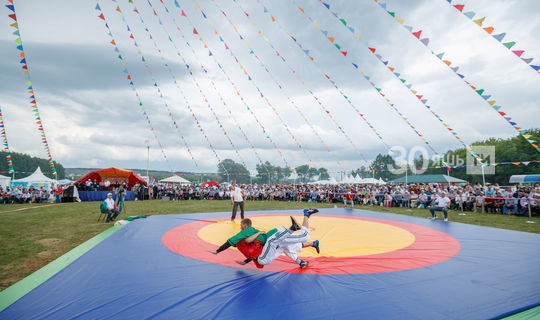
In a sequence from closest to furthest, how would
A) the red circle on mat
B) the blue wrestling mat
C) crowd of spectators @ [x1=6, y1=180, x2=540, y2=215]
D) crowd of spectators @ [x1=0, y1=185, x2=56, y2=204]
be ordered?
the blue wrestling mat → the red circle on mat → crowd of spectators @ [x1=6, y1=180, x2=540, y2=215] → crowd of spectators @ [x1=0, y1=185, x2=56, y2=204]

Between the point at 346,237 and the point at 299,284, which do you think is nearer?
the point at 299,284

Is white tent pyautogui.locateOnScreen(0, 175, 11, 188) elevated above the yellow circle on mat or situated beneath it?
elevated above

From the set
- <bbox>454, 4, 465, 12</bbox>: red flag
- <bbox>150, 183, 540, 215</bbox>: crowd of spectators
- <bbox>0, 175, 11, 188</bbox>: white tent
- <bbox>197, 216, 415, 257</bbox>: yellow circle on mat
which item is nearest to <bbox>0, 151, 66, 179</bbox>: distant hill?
<bbox>0, 175, 11, 188</bbox>: white tent

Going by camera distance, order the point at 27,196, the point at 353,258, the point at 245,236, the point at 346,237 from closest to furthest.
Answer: the point at 245,236 → the point at 353,258 → the point at 346,237 → the point at 27,196

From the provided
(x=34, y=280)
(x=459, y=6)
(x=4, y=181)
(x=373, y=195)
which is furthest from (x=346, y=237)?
(x=4, y=181)

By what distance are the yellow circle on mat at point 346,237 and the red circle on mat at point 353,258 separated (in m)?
0.25

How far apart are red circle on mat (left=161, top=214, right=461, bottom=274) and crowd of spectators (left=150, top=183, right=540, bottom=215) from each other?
17.8ft

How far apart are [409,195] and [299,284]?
1419 centimetres

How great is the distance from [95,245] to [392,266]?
5.95 meters

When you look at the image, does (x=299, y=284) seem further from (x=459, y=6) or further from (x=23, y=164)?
(x=23, y=164)

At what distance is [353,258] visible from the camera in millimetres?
4734

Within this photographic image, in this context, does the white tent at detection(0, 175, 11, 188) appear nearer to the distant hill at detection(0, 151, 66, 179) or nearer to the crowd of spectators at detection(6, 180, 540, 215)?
the crowd of spectators at detection(6, 180, 540, 215)

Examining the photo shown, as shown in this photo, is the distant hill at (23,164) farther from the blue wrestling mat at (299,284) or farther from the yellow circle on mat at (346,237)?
the blue wrestling mat at (299,284)

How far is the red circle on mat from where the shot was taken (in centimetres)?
418
